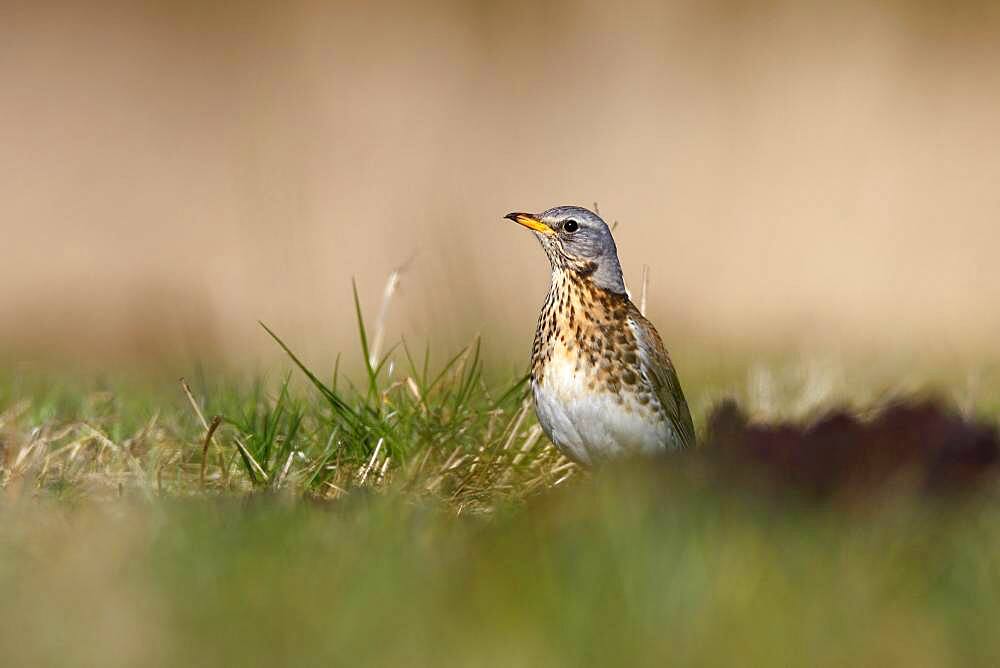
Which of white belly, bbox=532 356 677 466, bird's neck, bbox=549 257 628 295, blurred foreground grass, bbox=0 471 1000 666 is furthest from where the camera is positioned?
bird's neck, bbox=549 257 628 295

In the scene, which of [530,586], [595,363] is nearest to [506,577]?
[530,586]

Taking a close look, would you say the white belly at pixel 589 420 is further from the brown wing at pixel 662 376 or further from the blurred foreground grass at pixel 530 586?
the blurred foreground grass at pixel 530 586

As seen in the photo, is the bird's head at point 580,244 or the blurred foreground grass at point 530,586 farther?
the bird's head at point 580,244

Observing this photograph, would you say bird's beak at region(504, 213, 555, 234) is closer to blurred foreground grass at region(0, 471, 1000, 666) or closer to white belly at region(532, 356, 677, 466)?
white belly at region(532, 356, 677, 466)

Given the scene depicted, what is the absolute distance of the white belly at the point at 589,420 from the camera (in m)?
4.78

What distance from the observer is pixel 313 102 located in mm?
12609

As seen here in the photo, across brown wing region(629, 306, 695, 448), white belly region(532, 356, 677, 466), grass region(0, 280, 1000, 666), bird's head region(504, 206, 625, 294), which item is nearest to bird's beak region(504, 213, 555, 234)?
bird's head region(504, 206, 625, 294)

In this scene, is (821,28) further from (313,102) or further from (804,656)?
(804,656)

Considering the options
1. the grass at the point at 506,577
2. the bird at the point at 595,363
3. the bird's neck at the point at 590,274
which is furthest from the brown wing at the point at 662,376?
the grass at the point at 506,577

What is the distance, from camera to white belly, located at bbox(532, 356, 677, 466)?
4781 mm

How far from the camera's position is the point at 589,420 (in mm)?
4820

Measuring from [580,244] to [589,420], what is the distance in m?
0.87

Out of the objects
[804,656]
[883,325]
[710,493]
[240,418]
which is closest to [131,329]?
[240,418]

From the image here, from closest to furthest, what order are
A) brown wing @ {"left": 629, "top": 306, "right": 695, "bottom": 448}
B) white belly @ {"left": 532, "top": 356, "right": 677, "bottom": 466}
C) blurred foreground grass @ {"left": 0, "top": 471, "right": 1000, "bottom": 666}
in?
1. blurred foreground grass @ {"left": 0, "top": 471, "right": 1000, "bottom": 666}
2. white belly @ {"left": 532, "top": 356, "right": 677, "bottom": 466}
3. brown wing @ {"left": 629, "top": 306, "right": 695, "bottom": 448}
